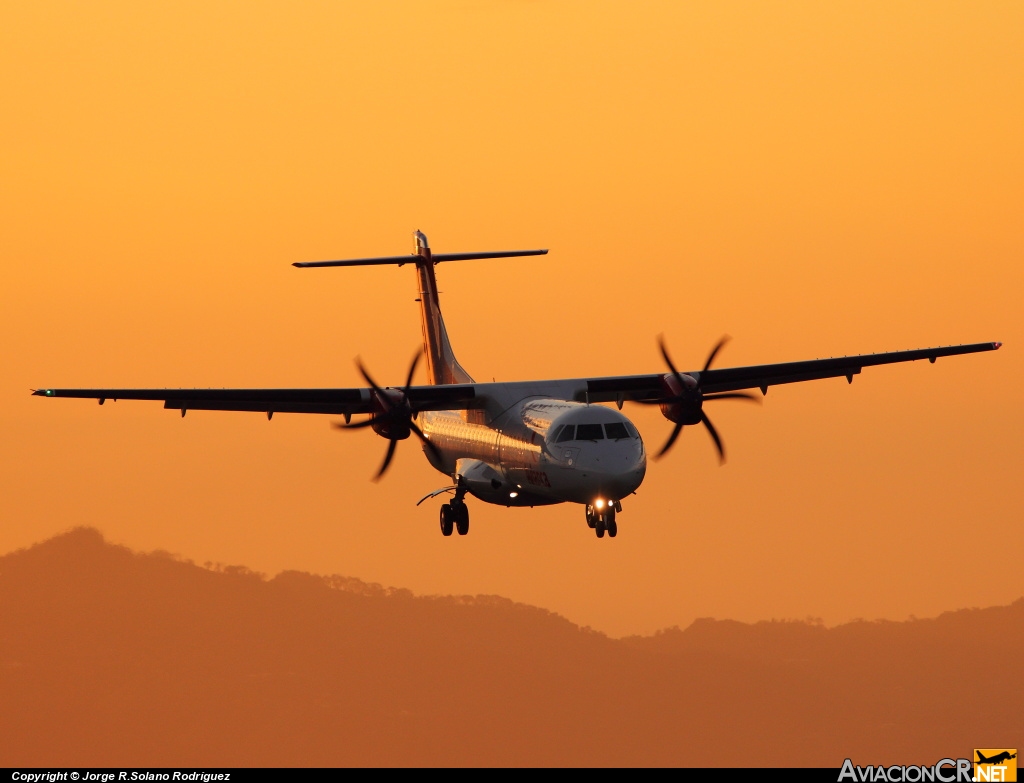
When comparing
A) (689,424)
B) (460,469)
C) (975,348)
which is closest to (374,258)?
(460,469)

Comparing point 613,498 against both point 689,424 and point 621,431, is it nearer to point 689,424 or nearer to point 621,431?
point 621,431

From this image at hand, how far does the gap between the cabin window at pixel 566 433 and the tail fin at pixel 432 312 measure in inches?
552

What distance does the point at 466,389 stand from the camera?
47594 mm

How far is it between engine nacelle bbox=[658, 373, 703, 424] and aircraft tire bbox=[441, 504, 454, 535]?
9.81 metres

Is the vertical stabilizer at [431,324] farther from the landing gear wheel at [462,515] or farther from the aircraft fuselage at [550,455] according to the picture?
the aircraft fuselage at [550,455]

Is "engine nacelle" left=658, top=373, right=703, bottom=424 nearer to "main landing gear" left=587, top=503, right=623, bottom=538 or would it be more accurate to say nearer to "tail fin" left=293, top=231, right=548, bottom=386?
"main landing gear" left=587, top=503, right=623, bottom=538

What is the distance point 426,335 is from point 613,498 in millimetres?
18883

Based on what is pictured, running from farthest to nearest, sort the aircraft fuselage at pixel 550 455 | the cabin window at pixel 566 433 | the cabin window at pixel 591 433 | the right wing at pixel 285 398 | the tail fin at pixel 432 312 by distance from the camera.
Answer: the tail fin at pixel 432 312
the right wing at pixel 285 398
the cabin window at pixel 566 433
the cabin window at pixel 591 433
the aircraft fuselage at pixel 550 455

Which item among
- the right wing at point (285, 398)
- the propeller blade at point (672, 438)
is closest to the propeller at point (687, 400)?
the propeller blade at point (672, 438)

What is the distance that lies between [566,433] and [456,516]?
449 inches

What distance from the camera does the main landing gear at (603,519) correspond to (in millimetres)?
42094

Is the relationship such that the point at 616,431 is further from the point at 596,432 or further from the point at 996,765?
the point at 996,765

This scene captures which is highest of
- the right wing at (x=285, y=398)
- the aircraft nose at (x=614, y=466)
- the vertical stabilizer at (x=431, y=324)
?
the vertical stabilizer at (x=431, y=324)

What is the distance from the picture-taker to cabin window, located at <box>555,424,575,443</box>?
41.2 metres
